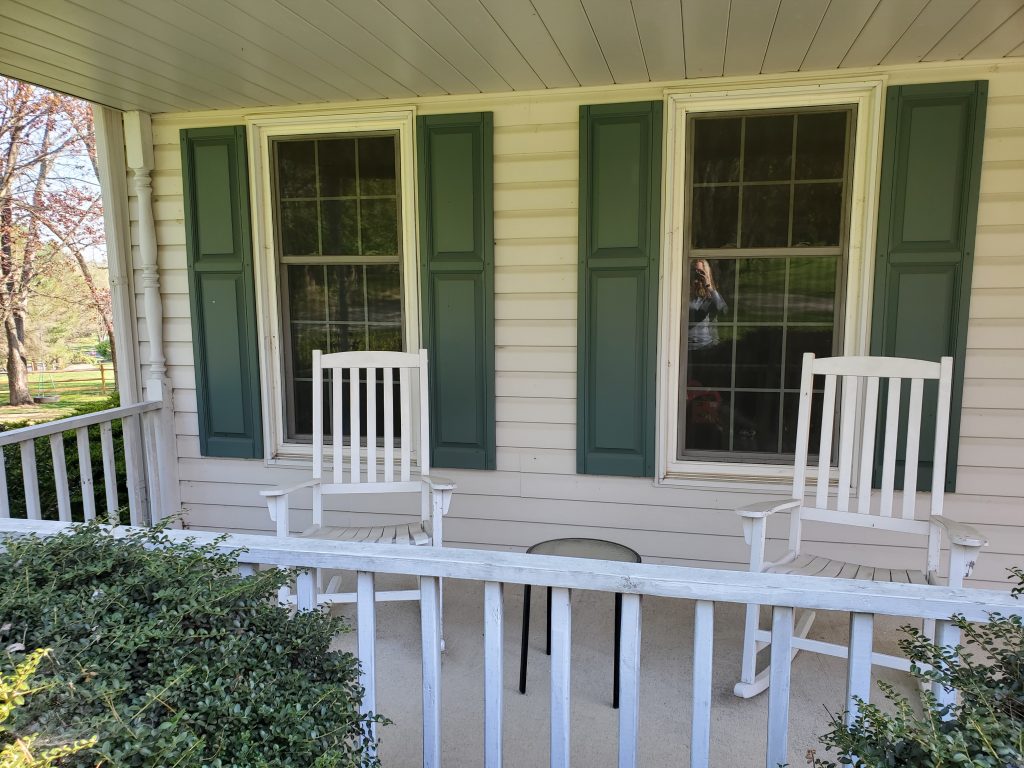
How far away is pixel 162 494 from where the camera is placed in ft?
11.6

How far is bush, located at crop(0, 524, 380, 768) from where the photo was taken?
0.90 meters

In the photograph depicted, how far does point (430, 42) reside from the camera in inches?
99.0

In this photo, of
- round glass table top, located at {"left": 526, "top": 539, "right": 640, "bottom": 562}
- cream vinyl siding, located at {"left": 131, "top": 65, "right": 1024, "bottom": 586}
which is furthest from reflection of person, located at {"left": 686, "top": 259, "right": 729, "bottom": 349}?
round glass table top, located at {"left": 526, "top": 539, "right": 640, "bottom": 562}

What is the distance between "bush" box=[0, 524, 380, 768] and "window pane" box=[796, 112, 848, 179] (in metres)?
2.79

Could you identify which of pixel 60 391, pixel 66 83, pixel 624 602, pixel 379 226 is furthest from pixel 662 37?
pixel 60 391

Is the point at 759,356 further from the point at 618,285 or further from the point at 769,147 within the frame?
the point at 769,147

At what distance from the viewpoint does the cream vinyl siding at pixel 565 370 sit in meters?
2.71

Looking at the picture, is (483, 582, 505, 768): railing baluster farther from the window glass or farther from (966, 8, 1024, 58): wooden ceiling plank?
(966, 8, 1024, 58): wooden ceiling plank

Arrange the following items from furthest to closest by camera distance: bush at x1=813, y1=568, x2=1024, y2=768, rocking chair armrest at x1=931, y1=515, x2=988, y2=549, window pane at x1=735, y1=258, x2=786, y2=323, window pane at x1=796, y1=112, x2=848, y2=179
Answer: window pane at x1=735, y1=258, x2=786, y2=323 < window pane at x1=796, y1=112, x2=848, y2=179 < rocking chair armrest at x1=931, y1=515, x2=988, y2=549 < bush at x1=813, y1=568, x2=1024, y2=768

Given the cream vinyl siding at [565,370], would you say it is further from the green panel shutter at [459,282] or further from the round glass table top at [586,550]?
the round glass table top at [586,550]

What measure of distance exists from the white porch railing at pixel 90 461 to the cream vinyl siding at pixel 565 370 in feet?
1.10

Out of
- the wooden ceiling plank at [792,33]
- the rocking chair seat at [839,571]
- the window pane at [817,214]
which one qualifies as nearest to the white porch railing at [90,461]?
the rocking chair seat at [839,571]

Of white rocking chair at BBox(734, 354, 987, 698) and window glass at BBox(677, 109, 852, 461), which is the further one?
window glass at BBox(677, 109, 852, 461)

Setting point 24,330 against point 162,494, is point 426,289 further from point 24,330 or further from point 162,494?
point 24,330
